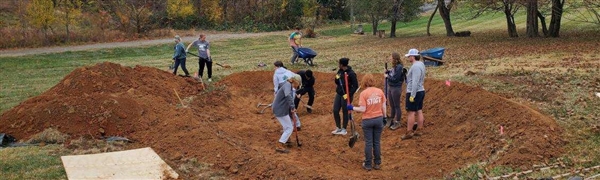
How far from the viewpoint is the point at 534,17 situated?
90.9 feet

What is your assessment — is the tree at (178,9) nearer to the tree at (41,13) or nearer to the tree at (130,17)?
the tree at (130,17)

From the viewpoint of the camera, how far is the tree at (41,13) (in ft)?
109

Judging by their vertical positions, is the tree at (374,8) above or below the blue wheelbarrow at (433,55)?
above

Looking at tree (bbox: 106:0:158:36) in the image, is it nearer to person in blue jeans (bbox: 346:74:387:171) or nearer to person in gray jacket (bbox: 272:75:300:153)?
person in gray jacket (bbox: 272:75:300:153)

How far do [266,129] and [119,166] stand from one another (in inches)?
173

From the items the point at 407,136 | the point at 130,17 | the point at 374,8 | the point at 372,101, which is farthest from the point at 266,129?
the point at 130,17

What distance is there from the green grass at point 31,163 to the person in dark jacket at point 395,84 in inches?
249

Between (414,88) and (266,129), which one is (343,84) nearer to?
(414,88)

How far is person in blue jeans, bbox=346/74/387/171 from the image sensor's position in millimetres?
8883

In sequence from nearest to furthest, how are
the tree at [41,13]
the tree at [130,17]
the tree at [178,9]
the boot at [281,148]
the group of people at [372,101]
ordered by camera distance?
1. the group of people at [372,101]
2. the boot at [281,148]
3. the tree at [41,13]
4. the tree at [130,17]
5. the tree at [178,9]

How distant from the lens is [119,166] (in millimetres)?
9156

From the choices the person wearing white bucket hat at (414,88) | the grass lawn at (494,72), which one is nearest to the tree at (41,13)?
the grass lawn at (494,72)

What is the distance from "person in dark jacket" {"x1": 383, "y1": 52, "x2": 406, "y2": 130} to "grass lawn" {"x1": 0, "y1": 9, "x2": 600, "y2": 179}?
282 centimetres

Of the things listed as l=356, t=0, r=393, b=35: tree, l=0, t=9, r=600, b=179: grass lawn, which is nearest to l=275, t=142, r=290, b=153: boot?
l=0, t=9, r=600, b=179: grass lawn
